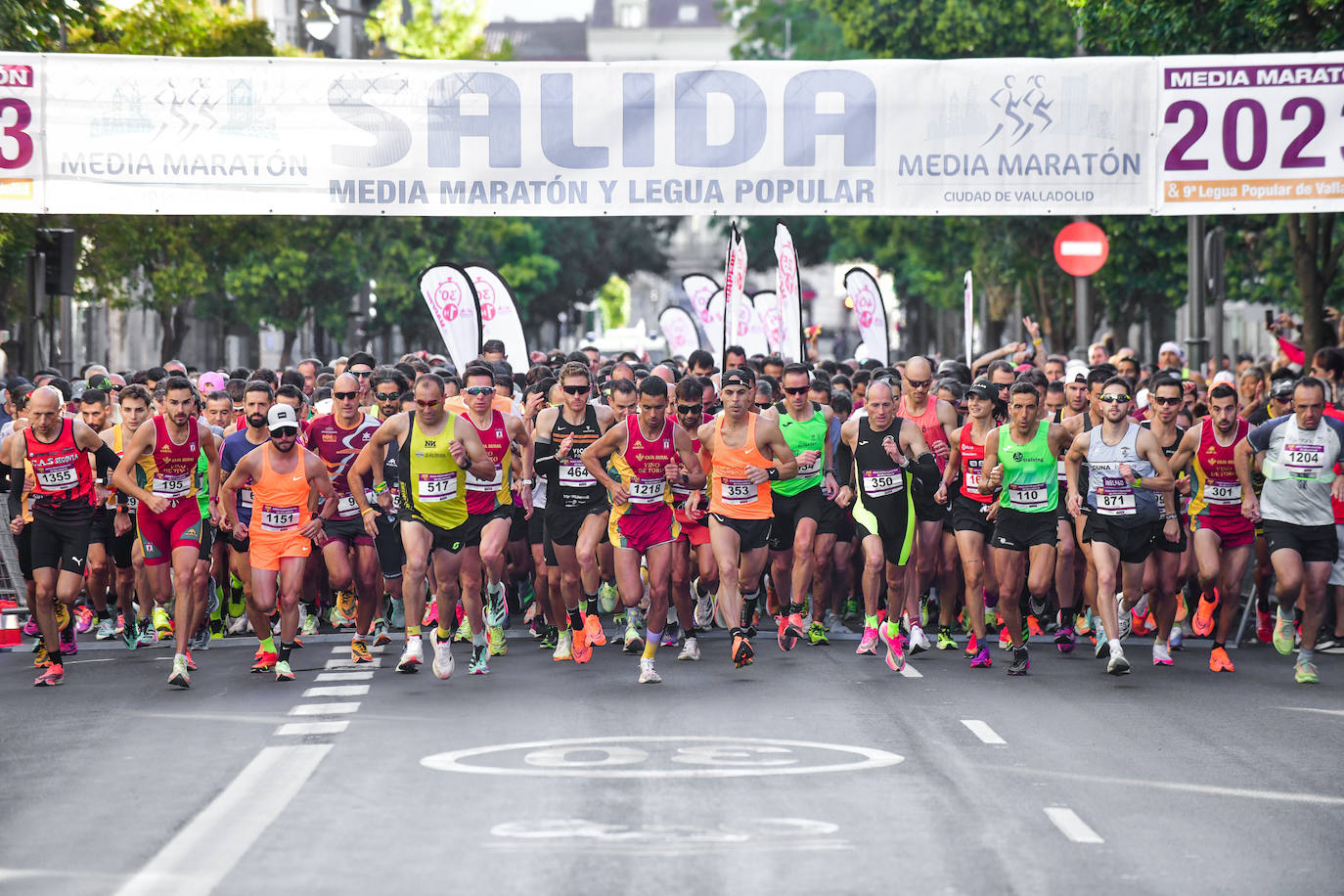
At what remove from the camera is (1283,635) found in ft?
46.9

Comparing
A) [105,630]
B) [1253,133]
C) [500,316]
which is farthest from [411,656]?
[500,316]

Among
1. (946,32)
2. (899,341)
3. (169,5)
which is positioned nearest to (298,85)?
(169,5)

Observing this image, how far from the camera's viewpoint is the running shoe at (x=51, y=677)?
12.8m

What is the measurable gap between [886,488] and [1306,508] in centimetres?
278

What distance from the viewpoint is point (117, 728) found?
35.8ft

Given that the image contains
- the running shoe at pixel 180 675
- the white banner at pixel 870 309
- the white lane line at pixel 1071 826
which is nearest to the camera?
the white lane line at pixel 1071 826

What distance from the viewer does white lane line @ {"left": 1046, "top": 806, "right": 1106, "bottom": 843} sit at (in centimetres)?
794

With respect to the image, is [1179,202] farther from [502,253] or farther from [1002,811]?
[502,253]

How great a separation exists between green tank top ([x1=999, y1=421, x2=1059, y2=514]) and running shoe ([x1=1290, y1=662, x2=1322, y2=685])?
1882 millimetres

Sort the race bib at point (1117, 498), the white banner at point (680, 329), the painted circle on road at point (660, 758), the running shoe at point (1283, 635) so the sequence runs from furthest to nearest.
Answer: the white banner at point (680, 329) → the running shoe at point (1283, 635) → the race bib at point (1117, 498) → the painted circle on road at point (660, 758)

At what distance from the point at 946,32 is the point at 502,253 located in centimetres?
2192

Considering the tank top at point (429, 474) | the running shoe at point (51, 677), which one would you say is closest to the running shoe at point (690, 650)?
the tank top at point (429, 474)

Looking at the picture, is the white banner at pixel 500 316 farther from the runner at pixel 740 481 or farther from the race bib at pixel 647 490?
the race bib at pixel 647 490

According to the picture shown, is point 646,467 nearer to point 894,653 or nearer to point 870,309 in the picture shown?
point 894,653
